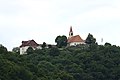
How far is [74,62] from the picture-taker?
454ft

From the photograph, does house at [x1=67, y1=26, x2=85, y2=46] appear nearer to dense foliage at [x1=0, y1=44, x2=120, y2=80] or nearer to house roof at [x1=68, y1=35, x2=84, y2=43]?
house roof at [x1=68, y1=35, x2=84, y2=43]

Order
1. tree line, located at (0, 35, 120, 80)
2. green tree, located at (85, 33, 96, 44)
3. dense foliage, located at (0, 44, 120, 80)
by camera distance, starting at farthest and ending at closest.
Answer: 1. green tree, located at (85, 33, 96, 44)
2. tree line, located at (0, 35, 120, 80)
3. dense foliage, located at (0, 44, 120, 80)

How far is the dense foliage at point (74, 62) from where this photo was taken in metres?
110

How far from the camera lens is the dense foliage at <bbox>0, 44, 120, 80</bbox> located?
10969 cm

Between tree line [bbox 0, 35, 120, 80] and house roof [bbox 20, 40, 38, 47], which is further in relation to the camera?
house roof [bbox 20, 40, 38, 47]

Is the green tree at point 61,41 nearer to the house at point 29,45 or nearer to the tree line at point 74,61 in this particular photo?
the tree line at point 74,61

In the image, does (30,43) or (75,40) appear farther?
(75,40)

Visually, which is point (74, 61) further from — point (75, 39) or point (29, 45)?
point (75, 39)

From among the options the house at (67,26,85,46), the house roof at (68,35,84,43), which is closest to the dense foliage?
the house at (67,26,85,46)

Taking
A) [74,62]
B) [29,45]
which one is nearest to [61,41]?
[29,45]

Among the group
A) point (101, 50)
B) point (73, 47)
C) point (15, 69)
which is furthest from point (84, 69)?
point (15, 69)

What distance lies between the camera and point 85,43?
172 m

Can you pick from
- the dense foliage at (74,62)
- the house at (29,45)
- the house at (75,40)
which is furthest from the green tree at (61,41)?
the house at (29,45)

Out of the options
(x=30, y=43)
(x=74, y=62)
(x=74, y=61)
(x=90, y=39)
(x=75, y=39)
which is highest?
(x=75, y=39)
